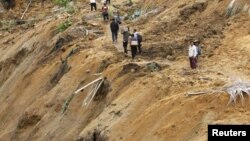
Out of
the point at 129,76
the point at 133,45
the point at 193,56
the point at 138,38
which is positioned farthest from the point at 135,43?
the point at 193,56

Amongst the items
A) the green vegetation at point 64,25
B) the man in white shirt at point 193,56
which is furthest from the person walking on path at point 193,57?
the green vegetation at point 64,25

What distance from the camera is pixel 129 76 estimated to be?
16812 mm

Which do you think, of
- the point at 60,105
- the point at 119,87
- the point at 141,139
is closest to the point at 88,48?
the point at 60,105

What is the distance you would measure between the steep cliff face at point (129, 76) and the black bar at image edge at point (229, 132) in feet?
1.89

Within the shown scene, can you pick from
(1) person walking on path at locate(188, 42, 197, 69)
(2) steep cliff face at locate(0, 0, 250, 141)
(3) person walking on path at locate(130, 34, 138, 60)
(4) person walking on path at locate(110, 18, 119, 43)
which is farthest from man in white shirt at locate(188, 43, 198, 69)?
(4) person walking on path at locate(110, 18, 119, 43)

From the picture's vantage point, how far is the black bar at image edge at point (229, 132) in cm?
1091

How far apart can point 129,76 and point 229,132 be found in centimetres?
615

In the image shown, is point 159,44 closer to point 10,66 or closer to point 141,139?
point 141,139

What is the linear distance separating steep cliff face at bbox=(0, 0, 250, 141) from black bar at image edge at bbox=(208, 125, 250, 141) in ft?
1.89

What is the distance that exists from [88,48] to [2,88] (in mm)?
5485

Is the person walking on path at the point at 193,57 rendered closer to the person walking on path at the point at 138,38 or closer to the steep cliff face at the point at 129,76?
the steep cliff face at the point at 129,76

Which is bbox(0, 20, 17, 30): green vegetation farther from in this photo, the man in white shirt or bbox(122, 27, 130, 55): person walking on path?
the man in white shirt

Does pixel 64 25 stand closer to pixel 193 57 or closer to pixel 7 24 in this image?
pixel 7 24

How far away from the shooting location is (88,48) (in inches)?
813
